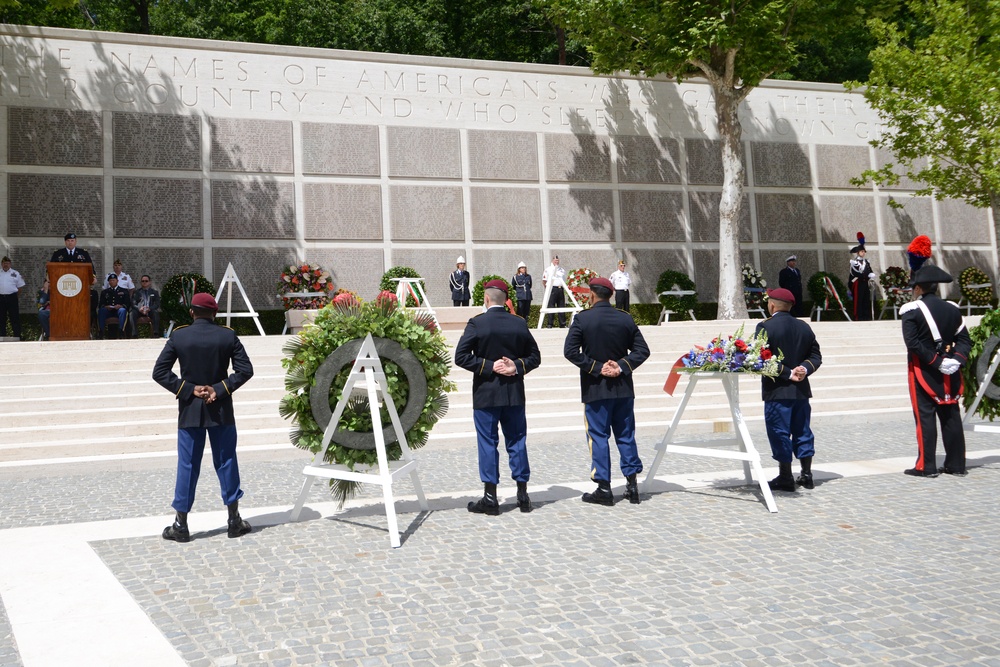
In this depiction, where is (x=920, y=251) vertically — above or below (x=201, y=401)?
above

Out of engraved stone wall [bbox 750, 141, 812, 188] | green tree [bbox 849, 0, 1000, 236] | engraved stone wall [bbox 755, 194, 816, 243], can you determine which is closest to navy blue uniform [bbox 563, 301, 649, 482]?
green tree [bbox 849, 0, 1000, 236]

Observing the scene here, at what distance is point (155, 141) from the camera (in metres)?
Answer: 19.8

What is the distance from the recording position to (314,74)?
21078 millimetres

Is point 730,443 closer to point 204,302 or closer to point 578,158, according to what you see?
point 204,302

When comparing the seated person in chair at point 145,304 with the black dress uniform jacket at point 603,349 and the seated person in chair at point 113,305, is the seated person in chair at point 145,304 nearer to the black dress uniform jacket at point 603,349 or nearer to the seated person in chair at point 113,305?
the seated person in chair at point 113,305

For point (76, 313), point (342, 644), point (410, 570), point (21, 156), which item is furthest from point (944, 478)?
point (21, 156)

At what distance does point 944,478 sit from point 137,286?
16.9 m

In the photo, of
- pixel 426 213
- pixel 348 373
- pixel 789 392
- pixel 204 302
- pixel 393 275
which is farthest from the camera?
pixel 426 213

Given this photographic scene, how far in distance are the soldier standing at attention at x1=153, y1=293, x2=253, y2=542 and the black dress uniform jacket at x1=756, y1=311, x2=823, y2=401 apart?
453 cm

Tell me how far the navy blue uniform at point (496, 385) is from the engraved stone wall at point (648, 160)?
16943mm

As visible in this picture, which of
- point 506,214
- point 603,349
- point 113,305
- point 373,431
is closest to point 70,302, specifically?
point 113,305

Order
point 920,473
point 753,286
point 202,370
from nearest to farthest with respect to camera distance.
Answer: point 202,370 < point 920,473 < point 753,286

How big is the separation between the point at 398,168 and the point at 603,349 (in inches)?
601

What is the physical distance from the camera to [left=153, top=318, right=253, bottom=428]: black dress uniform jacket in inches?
250
